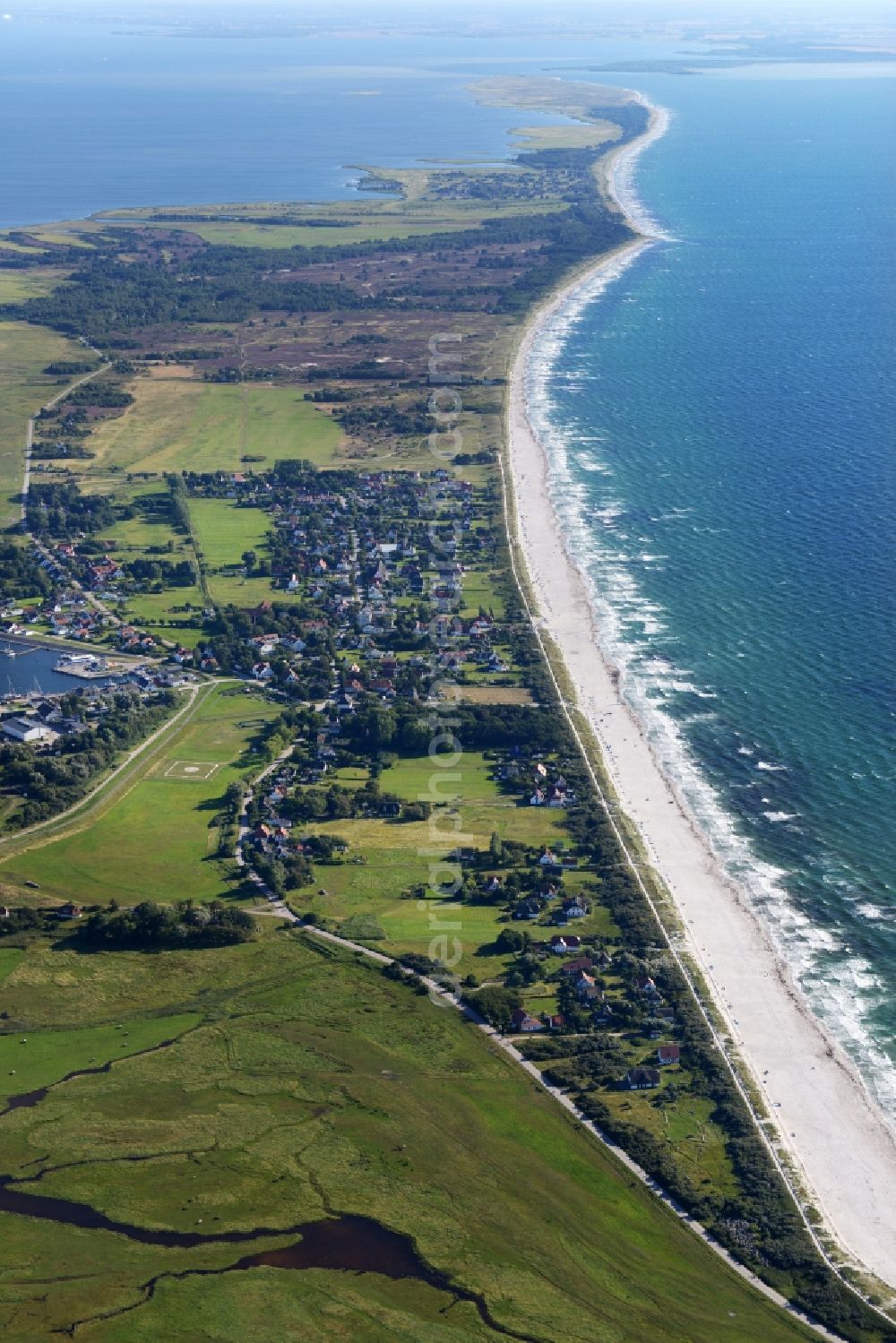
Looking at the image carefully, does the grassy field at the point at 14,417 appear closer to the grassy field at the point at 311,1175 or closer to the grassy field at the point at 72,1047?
the grassy field at the point at 72,1047

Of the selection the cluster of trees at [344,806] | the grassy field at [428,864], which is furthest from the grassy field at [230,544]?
the cluster of trees at [344,806]

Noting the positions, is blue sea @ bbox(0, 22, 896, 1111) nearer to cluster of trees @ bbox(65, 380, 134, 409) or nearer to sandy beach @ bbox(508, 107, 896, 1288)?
sandy beach @ bbox(508, 107, 896, 1288)

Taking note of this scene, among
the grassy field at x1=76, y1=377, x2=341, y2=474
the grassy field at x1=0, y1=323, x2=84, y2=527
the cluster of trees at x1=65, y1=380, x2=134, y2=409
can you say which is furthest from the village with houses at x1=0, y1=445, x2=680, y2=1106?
the cluster of trees at x1=65, y1=380, x2=134, y2=409

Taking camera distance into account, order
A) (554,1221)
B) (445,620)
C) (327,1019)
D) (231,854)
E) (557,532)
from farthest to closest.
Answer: (557,532)
(445,620)
(231,854)
(327,1019)
(554,1221)

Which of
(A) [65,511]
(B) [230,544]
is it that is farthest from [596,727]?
(A) [65,511]

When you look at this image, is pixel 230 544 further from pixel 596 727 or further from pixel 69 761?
pixel 596 727

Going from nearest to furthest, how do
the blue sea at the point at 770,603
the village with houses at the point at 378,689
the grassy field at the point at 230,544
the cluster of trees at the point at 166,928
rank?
the village with houses at the point at 378,689
the cluster of trees at the point at 166,928
the blue sea at the point at 770,603
the grassy field at the point at 230,544

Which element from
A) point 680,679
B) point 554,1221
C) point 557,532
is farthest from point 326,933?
point 557,532

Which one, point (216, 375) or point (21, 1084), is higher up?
point (216, 375)

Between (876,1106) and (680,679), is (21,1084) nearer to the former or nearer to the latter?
(876,1106)
